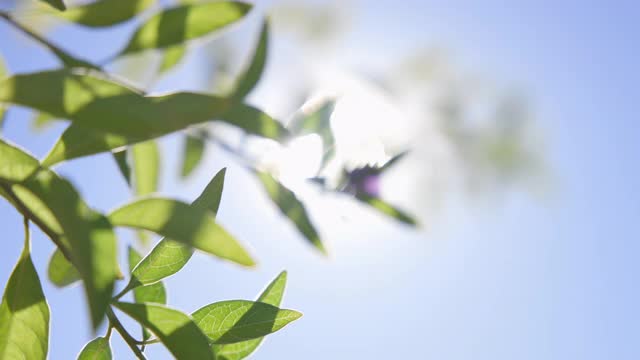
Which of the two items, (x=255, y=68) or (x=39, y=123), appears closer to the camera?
(x=255, y=68)

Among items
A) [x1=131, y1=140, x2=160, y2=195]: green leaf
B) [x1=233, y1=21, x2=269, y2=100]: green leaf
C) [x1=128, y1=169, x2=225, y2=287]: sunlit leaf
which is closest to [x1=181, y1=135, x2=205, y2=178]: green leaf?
[x1=131, y1=140, x2=160, y2=195]: green leaf

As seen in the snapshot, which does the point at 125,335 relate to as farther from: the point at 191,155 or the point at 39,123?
the point at 39,123

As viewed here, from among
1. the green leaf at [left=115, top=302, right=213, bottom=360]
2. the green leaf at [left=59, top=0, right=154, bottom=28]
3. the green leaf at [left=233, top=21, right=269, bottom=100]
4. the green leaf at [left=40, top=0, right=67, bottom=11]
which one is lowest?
the green leaf at [left=115, top=302, right=213, bottom=360]

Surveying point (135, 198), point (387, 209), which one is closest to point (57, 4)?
point (135, 198)

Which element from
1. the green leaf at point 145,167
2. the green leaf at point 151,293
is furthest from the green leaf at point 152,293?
the green leaf at point 145,167

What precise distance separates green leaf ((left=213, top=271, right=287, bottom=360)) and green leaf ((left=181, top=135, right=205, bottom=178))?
16 centimetres

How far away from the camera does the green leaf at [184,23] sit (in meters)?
0.43

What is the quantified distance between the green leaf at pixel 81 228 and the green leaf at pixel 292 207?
0.34 ft

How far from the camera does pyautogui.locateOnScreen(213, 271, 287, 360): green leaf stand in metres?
0.55

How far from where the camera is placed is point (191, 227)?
0.38 metres

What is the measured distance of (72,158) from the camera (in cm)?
43

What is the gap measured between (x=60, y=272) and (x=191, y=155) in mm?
144

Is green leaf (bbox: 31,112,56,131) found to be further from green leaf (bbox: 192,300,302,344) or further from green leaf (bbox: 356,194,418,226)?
green leaf (bbox: 356,194,418,226)

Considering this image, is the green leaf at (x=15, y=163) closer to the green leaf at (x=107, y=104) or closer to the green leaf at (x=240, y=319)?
the green leaf at (x=107, y=104)
